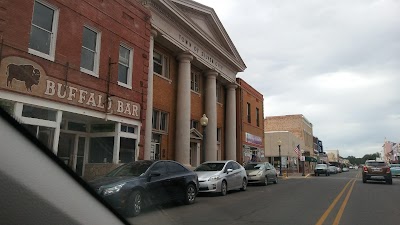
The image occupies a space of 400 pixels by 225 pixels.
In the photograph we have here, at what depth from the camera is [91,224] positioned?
1.93 metres

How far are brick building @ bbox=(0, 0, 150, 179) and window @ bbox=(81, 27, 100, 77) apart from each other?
0.04m

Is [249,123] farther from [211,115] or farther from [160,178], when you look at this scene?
[160,178]

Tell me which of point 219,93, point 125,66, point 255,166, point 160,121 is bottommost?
point 255,166

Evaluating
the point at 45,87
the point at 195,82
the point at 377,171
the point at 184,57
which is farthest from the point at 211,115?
the point at 45,87

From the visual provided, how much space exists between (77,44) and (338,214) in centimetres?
1043

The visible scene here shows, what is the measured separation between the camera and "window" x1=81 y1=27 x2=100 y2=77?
553 inches

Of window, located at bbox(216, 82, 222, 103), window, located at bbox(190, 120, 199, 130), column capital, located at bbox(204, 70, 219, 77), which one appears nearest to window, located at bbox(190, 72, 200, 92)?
column capital, located at bbox(204, 70, 219, 77)

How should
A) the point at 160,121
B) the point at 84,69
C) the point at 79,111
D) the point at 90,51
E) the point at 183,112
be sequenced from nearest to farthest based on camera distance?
the point at 79,111
the point at 84,69
the point at 90,51
the point at 160,121
the point at 183,112

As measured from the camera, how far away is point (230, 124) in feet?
98.5

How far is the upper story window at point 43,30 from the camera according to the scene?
11.8 meters

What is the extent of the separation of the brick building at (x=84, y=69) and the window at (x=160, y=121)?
3797 millimetres

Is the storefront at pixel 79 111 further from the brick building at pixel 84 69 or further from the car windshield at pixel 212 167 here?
the car windshield at pixel 212 167

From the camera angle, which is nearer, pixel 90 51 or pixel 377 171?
pixel 90 51

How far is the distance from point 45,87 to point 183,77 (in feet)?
37.7
